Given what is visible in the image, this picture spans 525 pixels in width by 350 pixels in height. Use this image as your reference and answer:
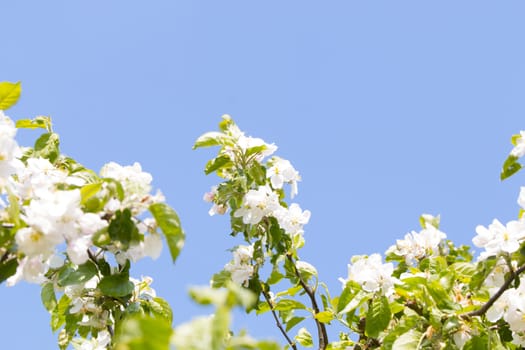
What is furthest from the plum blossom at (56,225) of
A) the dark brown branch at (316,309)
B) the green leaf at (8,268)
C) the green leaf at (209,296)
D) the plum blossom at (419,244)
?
the plum blossom at (419,244)

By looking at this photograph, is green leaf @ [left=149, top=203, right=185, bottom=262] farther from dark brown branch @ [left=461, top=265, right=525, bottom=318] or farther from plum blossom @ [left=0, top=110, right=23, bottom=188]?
dark brown branch @ [left=461, top=265, right=525, bottom=318]

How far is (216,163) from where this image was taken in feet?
10.2

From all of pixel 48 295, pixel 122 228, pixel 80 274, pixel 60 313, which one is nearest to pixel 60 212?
pixel 122 228

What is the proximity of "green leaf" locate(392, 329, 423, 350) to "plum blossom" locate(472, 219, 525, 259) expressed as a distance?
40cm

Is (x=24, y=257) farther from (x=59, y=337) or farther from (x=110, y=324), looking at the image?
(x=59, y=337)

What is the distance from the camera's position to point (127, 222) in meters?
1.81

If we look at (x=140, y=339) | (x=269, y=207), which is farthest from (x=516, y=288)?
(x=140, y=339)

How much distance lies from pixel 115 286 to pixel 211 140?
0.90 meters

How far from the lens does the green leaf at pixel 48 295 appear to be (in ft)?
8.48

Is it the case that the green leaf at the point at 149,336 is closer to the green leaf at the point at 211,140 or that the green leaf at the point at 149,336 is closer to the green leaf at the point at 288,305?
the green leaf at the point at 211,140

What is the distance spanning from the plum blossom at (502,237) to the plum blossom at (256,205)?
0.97m

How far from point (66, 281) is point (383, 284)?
124 cm

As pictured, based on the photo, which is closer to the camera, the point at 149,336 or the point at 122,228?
the point at 149,336

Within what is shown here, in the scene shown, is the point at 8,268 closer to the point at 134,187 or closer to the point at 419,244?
the point at 134,187
